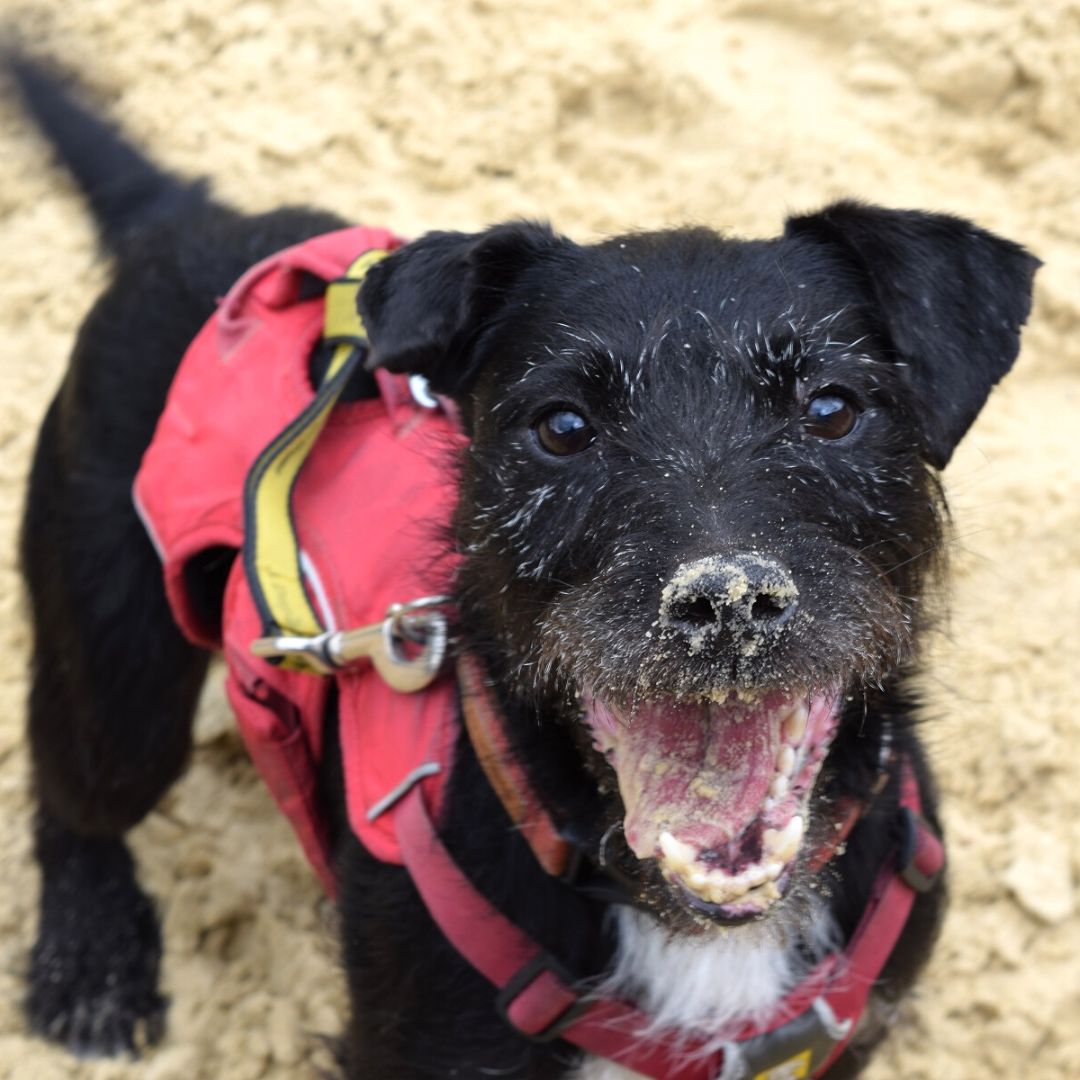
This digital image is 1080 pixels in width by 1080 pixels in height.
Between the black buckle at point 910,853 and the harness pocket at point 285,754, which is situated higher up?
the black buckle at point 910,853

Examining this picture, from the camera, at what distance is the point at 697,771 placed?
1.95 metres

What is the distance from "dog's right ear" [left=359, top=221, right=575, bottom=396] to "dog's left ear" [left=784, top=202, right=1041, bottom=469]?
47cm

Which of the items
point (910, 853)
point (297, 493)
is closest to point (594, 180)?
point (297, 493)

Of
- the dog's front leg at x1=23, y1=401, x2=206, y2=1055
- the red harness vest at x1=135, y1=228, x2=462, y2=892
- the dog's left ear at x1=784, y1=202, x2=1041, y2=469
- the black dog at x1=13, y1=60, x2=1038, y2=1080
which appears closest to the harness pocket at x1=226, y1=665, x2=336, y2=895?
the red harness vest at x1=135, y1=228, x2=462, y2=892

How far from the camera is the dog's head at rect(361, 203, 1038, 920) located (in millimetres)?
1851

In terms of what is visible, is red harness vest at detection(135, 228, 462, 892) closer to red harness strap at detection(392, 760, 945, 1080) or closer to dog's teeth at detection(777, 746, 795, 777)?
red harness strap at detection(392, 760, 945, 1080)

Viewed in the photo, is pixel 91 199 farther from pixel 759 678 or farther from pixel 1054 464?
pixel 1054 464

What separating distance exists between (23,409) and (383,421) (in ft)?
A: 6.95

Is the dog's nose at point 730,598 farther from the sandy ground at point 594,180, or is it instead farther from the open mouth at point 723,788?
the sandy ground at point 594,180

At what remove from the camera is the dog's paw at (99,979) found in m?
3.37

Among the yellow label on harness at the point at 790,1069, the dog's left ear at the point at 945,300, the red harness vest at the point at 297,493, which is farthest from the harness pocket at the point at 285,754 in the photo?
the dog's left ear at the point at 945,300

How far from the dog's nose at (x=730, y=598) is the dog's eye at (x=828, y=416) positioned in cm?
30

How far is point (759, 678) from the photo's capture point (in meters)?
1.79

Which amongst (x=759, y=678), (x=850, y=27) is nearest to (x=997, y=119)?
(x=850, y=27)
